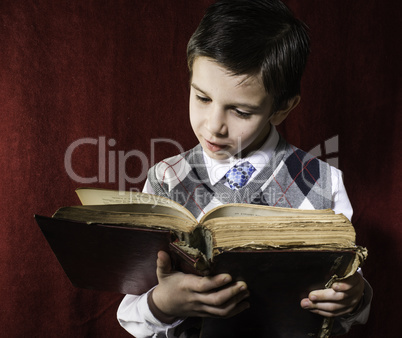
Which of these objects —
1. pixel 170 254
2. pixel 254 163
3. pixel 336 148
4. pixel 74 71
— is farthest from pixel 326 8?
pixel 170 254

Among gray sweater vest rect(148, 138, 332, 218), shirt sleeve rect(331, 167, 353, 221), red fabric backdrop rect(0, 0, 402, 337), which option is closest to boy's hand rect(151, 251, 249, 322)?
gray sweater vest rect(148, 138, 332, 218)

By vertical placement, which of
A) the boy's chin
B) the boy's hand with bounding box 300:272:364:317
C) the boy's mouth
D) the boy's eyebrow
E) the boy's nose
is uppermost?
the boy's eyebrow

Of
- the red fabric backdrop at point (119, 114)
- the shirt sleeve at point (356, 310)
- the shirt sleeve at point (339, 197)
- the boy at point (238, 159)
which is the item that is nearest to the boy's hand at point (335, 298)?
the boy at point (238, 159)

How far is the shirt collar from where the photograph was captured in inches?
32.5

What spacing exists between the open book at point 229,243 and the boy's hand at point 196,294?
1cm

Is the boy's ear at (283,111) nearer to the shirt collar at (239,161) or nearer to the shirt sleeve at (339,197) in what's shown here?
the shirt collar at (239,161)

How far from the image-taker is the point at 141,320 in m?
0.73

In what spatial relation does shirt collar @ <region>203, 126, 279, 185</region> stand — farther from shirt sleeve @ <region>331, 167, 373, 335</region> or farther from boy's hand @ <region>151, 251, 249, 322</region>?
boy's hand @ <region>151, 251, 249, 322</region>

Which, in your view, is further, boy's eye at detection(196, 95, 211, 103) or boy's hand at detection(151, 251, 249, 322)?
boy's eye at detection(196, 95, 211, 103)

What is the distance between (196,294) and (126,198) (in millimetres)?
169

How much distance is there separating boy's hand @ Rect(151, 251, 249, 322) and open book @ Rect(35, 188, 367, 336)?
1 cm

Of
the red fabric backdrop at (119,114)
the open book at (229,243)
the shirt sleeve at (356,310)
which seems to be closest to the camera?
the open book at (229,243)

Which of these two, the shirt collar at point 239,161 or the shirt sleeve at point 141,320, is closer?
the shirt sleeve at point 141,320

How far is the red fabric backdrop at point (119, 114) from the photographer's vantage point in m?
0.99
